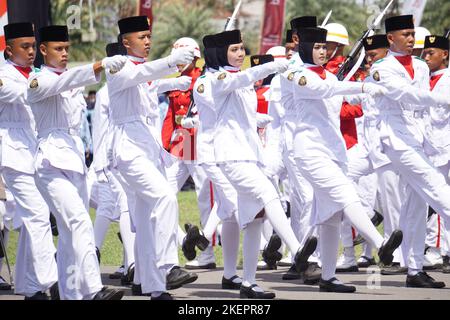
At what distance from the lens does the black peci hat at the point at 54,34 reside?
9.90 meters

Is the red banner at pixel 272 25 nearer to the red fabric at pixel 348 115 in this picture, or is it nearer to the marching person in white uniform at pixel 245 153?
the red fabric at pixel 348 115

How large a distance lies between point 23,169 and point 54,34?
127cm

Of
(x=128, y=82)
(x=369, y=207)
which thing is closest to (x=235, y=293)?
(x=128, y=82)

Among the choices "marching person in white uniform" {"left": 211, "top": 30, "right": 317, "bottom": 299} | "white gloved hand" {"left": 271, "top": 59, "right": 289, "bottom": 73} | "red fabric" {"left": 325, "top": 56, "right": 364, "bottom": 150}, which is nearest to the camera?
"white gloved hand" {"left": 271, "top": 59, "right": 289, "bottom": 73}

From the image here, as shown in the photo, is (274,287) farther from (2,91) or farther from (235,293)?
(2,91)

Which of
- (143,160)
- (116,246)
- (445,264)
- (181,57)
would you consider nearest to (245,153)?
(143,160)

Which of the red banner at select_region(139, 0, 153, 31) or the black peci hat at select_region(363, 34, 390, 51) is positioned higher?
the black peci hat at select_region(363, 34, 390, 51)

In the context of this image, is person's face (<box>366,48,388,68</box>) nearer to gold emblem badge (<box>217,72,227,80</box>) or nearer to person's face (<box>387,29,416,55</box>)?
person's face (<box>387,29,416,55</box>)

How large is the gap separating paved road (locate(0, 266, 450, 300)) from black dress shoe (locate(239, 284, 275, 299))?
9.5 inches

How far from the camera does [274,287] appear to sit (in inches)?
460

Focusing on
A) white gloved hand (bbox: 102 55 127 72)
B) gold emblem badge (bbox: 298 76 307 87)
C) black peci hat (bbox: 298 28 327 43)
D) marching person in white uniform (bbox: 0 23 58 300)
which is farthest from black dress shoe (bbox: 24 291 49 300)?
black peci hat (bbox: 298 28 327 43)

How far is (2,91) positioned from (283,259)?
4.82m

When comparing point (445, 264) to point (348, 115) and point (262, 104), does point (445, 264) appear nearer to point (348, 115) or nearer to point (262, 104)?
point (348, 115)

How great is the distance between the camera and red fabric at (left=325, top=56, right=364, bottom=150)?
13.1 m
